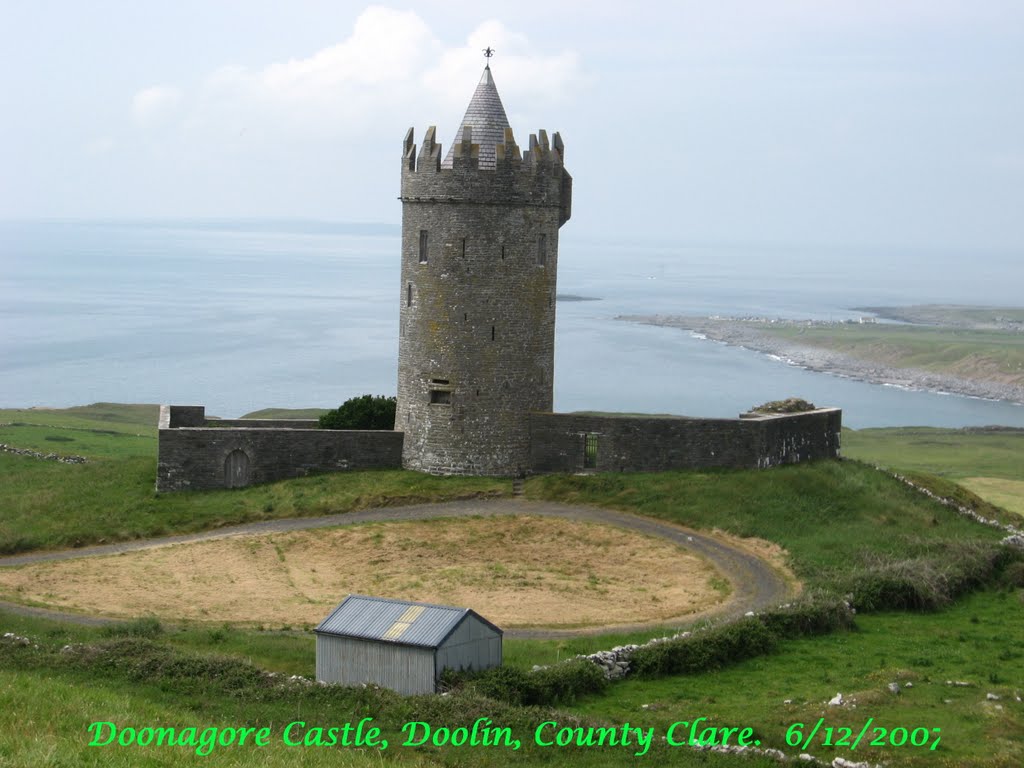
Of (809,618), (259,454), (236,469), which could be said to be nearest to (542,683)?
(809,618)

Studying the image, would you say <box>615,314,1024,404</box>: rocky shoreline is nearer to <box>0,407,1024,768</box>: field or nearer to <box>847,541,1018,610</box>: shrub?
<box>0,407,1024,768</box>: field

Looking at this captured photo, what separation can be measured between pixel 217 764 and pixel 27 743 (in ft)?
7.09

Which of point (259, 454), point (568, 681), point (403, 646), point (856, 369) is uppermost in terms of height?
point (259, 454)

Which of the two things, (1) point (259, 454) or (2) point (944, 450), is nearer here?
(1) point (259, 454)

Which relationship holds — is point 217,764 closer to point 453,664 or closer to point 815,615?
point 453,664

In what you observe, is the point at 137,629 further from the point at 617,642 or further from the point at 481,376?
the point at 481,376

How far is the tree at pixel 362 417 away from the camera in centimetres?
3916

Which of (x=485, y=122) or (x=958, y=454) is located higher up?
(x=485, y=122)

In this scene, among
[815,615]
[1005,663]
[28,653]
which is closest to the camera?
[28,653]

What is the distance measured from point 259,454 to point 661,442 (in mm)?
10747

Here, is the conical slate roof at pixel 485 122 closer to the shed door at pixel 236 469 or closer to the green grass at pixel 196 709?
the shed door at pixel 236 469

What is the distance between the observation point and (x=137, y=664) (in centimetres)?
2078

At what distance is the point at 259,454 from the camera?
36.2 metres

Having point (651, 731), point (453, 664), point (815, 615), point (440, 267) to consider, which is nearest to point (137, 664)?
point (453, 664)
